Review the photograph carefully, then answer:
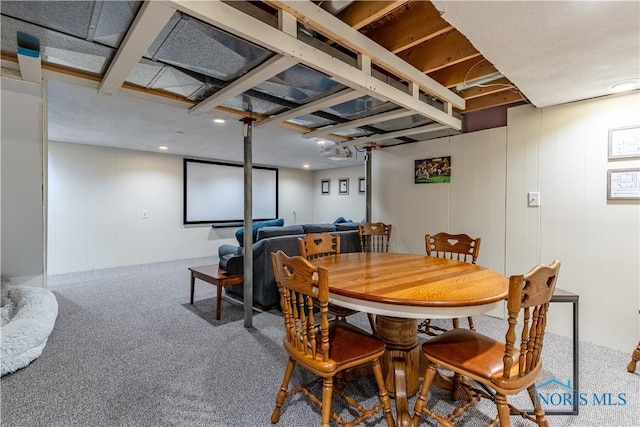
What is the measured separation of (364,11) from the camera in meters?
1.62

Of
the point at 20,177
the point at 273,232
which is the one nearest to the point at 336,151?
the point at 273,232

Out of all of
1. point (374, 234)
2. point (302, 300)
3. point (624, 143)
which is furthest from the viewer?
point (374, 234)

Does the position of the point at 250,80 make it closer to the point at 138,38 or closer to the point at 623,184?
the point at 138,38

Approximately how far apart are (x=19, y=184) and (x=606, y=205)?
5.09 m

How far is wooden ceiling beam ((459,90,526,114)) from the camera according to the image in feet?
9.27

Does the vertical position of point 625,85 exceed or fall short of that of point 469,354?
it exceeds it

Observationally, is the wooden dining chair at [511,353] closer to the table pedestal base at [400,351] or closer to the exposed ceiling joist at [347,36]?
the table pedestal base at [400,351]

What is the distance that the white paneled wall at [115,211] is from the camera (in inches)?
190

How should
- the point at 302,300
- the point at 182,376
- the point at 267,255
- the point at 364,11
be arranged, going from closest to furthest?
the point at 302,300 < the point at 364,11 < the point at 182,376 < the point at 267,255

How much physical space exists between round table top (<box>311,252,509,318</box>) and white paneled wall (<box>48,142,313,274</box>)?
5010 mm

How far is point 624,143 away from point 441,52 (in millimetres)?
1666

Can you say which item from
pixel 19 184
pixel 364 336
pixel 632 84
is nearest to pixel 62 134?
pixel 19 184

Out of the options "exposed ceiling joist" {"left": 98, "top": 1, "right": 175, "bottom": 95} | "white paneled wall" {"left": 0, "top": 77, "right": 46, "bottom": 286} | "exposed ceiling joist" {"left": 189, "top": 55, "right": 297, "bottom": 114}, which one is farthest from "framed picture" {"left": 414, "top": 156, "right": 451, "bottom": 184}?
"white paneled wall" {"left": 0, "top": 77, "right": 46, "bottom": 286}

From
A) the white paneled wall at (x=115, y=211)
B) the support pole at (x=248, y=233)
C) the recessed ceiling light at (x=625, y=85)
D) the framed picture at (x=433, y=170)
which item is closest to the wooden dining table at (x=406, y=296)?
the support pole at (x=248, y=233)
